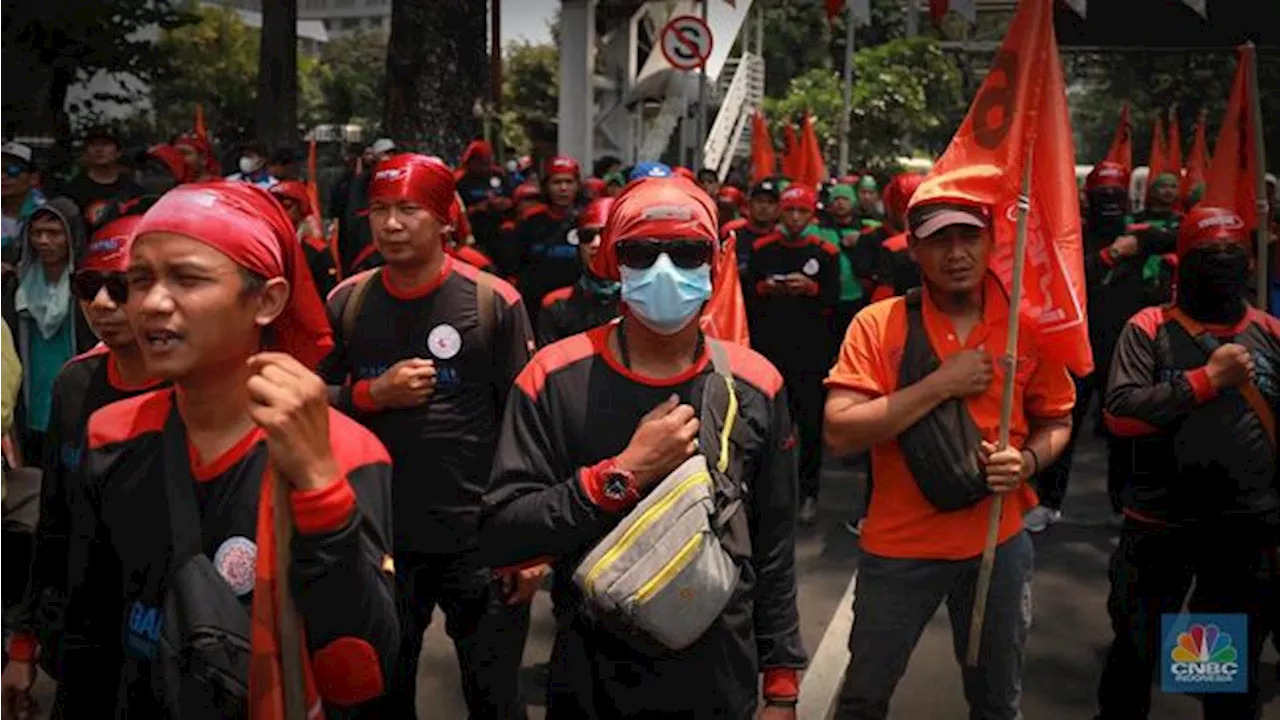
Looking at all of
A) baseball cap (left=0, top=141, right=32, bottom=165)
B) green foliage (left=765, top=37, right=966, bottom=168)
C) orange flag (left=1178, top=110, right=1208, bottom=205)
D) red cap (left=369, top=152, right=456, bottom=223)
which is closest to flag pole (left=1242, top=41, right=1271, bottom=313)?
red cap (left=369, top=152, right=456, bottom=223)

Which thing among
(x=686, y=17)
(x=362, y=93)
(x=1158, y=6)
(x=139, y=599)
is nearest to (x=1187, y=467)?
(x=139, y=599)

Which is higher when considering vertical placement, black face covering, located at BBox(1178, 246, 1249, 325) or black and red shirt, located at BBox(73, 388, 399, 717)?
black face covering, located at BBox(1178, 246, 1249, 325)

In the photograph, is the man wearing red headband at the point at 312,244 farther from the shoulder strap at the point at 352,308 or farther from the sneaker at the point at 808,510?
the shoulder strap at the point at 352,308

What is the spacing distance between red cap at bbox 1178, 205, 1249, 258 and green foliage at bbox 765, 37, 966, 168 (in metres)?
28.7

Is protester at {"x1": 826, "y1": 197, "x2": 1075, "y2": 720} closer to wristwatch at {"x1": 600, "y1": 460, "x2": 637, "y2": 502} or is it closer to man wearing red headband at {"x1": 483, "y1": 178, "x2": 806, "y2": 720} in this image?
man wearing red headband at {"x1": 483, "y1": 178, "x2": 806, "y2": 720}

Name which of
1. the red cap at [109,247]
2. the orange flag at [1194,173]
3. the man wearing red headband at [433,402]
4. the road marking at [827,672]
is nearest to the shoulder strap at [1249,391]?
the road marking at [827,672]

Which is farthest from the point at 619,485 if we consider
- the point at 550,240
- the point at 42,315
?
the point at 550,240

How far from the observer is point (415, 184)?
4301 mm

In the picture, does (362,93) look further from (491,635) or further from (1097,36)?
→ (491,635)

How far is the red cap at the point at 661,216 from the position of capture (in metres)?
2.98

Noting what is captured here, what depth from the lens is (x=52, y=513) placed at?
265cm

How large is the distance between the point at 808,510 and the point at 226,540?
20.0ft

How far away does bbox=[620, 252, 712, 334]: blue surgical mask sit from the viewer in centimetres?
291

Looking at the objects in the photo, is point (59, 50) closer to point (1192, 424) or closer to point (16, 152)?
point (16, 152)
